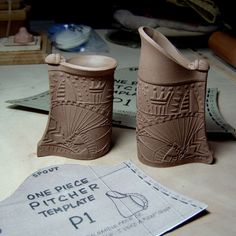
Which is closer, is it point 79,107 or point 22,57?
point 79,107

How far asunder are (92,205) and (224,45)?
771mm

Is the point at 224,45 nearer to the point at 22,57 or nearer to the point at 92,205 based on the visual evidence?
the point at 22,57

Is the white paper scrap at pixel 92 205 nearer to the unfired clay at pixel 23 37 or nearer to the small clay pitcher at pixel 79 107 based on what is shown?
the small clay pitcher at pixel 79 107

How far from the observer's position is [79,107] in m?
0.61

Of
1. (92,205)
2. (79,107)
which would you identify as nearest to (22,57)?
(79,107)

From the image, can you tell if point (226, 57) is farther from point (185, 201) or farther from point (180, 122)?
point (185, 201)

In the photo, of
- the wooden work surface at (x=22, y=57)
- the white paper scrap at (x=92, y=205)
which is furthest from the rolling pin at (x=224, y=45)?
the white paper scrap at (x=92, y=205)

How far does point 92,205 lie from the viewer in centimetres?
52

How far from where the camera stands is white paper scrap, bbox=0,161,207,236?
0.48 meters

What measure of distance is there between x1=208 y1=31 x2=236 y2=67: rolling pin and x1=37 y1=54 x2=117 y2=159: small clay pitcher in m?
0.57

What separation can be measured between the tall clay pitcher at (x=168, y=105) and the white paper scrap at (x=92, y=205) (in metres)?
0.06

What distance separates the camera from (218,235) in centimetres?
49

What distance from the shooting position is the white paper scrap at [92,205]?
0.48 m

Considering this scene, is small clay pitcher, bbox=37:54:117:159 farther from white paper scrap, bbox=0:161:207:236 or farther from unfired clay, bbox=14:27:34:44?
unfired clay, bbox=14:27:34:44
